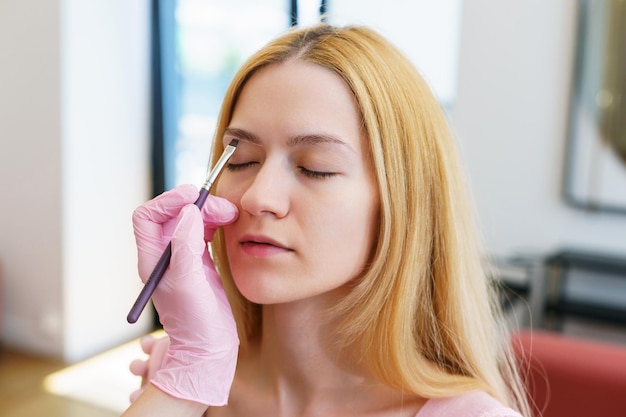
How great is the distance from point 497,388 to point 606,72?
227 cm

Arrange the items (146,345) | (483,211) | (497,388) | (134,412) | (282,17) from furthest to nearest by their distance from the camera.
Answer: (282,17), (483,211), (146,345), (497,388), (134,412)

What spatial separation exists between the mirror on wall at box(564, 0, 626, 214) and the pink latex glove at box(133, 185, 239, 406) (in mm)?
2441

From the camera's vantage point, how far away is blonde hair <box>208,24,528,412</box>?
36.3 inches

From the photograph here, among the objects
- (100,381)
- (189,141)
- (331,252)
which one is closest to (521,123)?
(189,141)

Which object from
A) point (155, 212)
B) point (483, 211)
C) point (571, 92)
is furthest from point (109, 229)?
point (155, 212)

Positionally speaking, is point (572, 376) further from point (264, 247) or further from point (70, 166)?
point (70, 166)

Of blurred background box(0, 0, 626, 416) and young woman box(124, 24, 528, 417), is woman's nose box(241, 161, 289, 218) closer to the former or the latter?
young woman box(124, 24, 528, 417)

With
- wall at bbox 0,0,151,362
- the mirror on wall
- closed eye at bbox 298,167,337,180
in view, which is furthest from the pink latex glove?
wall at bbox 0,0,151,362

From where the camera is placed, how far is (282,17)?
3543 mm

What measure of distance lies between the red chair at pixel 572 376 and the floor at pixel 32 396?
211 centimetres

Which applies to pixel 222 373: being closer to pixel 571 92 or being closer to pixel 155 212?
pixel 155 212

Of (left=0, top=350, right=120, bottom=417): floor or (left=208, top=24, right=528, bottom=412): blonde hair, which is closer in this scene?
(left=208, top=24, right=528, bottom=412): blonde hair

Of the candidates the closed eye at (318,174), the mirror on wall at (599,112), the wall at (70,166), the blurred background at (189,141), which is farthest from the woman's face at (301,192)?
the wall at (70,166)

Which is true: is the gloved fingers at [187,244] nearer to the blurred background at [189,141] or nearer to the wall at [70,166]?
the blurred background at [189,141]
